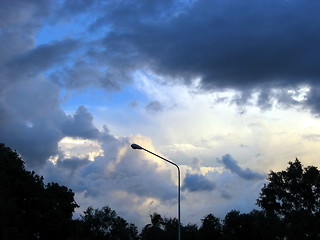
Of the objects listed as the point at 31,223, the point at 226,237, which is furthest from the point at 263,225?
the point at 31,223

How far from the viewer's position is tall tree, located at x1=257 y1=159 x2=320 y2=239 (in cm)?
5959

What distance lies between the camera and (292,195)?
62.5 m

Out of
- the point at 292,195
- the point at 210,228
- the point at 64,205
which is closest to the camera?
the point at 292,195

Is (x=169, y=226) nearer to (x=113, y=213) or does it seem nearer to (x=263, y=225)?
(x=113, y=213)

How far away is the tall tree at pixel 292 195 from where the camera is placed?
196 ft

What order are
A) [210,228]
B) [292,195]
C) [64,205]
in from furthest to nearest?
[210,228] → [64,205] → [292,195]

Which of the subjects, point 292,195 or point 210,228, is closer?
point 292,195

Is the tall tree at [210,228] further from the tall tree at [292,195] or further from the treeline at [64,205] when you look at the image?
the tall tree at [292,195]

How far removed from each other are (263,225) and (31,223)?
36594mm

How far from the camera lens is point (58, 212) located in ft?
220

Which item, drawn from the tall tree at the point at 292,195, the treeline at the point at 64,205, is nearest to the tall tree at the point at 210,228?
the treeline at the point at 64,205

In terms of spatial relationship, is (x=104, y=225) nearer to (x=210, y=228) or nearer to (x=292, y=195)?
(x=210, y=228)

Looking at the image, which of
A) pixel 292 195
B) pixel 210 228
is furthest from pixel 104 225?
pixel 292 195

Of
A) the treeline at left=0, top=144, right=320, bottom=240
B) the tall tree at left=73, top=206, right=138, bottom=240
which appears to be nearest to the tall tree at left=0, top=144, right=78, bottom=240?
the treeline at left=0, top=144, right=320, bottom=240
